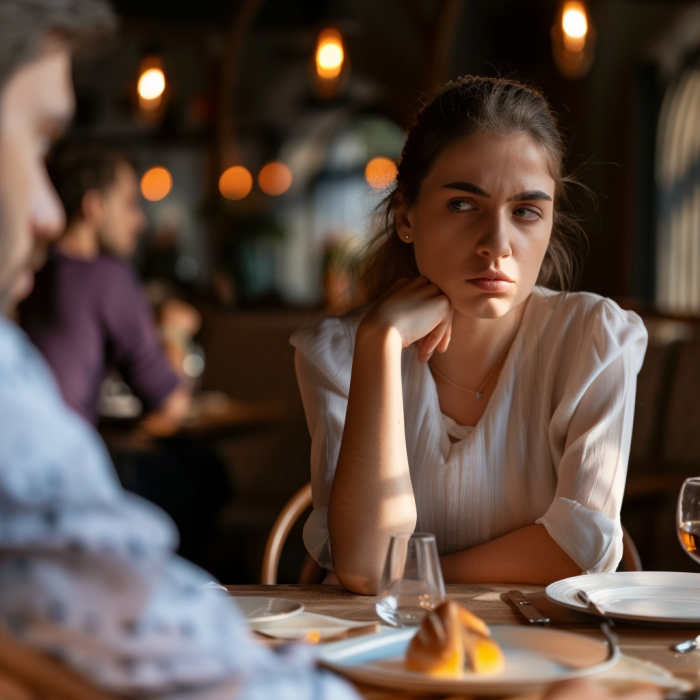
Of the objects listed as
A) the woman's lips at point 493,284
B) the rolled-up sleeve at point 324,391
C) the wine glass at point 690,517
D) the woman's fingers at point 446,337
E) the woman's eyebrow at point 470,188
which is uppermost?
the woman's eyebrow at point 470,188

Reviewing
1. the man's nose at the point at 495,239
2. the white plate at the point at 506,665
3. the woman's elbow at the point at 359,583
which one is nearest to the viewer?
the white plate at the point at 506,665

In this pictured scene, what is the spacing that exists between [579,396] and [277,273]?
1082 centimetres

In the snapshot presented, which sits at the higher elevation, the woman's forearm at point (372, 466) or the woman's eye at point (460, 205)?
the woman's eye at point (460, 205)

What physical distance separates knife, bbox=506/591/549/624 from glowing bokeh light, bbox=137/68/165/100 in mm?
5027

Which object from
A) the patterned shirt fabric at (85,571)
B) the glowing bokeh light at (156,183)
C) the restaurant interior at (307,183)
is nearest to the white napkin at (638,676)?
the patterned shirt fabric at (85,571)

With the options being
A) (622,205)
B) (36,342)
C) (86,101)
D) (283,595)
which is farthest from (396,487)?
(86,101)

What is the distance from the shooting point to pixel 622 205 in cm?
661

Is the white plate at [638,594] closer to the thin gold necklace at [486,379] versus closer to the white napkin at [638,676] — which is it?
the white napkin at [638,676]

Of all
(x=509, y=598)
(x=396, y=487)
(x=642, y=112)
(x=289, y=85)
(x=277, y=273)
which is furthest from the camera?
(x=277, y=273)

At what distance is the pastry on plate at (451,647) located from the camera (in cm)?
84

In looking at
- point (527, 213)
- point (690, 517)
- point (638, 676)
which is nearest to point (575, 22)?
point (527, 213)

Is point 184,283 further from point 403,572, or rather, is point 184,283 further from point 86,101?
point 403,572

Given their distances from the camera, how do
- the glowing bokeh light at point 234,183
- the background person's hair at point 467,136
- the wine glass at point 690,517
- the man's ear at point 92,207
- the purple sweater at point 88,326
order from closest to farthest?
the wine glass at point 690,517, the background person's hair at point 467,136, the purple sweater at point 88,326, the man's ear at point 92,207, the glowing bokeh light at point 234,183

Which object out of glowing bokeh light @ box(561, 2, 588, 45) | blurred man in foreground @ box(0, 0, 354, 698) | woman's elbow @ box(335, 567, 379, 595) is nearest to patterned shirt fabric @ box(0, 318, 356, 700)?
blurred man in foreground @ box(0, 0, 354, 698)
